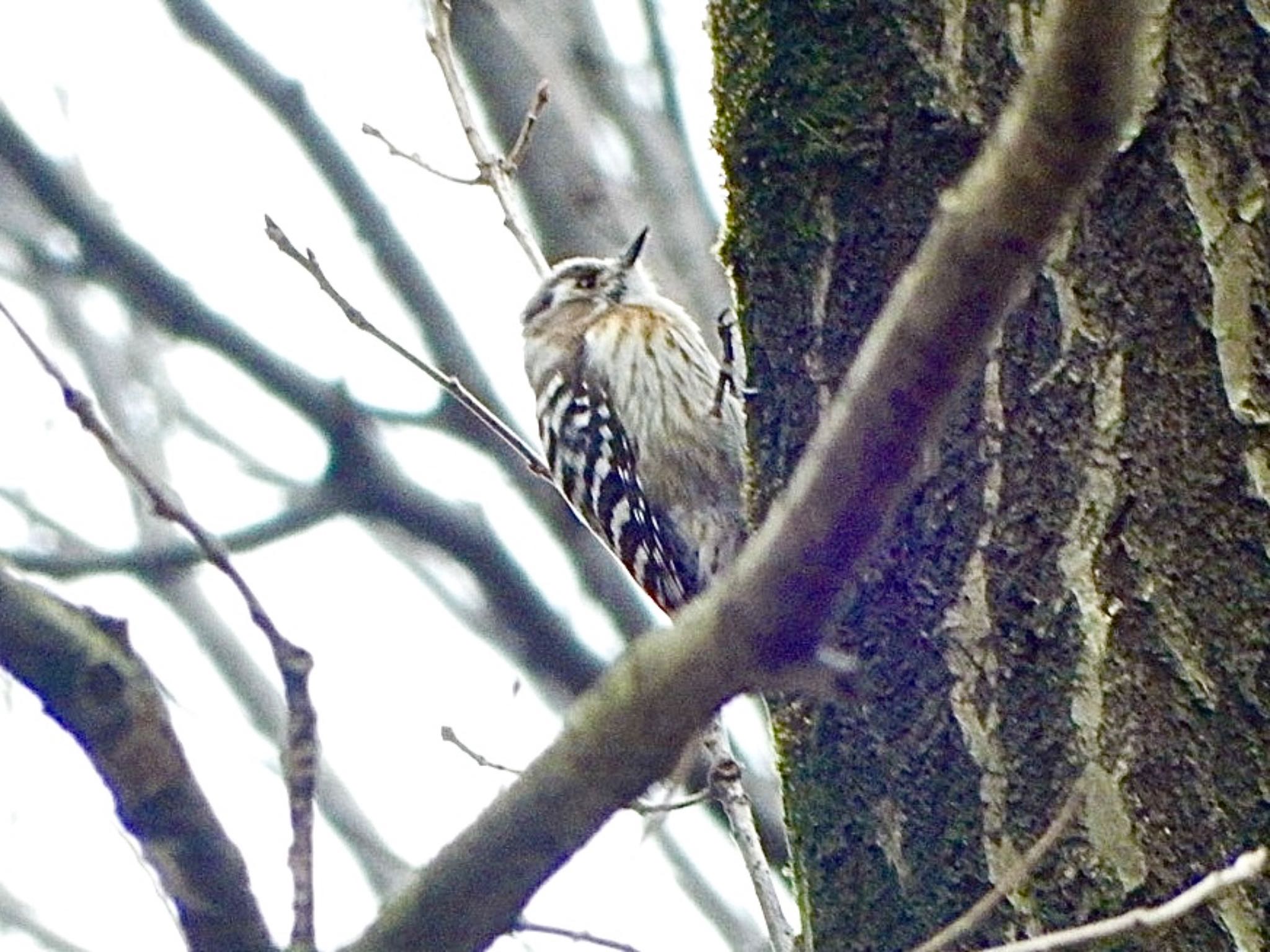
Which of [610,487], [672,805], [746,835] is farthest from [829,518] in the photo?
[610,487]

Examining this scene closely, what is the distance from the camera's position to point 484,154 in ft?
12.2

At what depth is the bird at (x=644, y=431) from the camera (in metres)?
5.64

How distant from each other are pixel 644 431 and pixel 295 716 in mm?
4206

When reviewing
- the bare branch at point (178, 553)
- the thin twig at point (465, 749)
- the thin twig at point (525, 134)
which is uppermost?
the thin twig at point (525, 134)

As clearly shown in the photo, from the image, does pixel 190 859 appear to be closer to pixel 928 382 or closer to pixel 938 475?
pixel 928 382

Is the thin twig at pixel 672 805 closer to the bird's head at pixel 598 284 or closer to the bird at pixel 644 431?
the bird at pixel 644 431

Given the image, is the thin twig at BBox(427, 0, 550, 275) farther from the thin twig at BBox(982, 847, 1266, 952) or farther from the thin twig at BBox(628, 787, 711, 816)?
the thin twig at BBox(982, 847, 1266, 952)

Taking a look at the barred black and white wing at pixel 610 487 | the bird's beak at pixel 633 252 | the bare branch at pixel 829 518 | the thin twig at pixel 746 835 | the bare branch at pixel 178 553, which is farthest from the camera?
the barred black and white wing at pixel 610 487

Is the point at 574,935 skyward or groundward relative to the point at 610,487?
groundward

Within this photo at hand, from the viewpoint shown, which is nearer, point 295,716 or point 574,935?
point 295,716

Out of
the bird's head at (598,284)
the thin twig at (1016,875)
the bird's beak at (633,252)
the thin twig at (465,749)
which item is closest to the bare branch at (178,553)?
the thin twig at (465,749)

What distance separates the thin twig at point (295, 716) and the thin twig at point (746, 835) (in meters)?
1.11

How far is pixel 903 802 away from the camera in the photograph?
2402 millimetres

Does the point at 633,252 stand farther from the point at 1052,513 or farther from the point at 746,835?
the point at 1052,513
